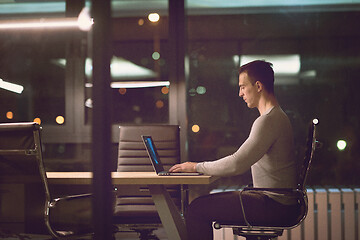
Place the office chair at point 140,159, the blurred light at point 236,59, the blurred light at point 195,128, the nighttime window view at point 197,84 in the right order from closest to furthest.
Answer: the office chair at point 140,159 < the nighttime window view at point 197,84 < the blurred light at point 195,128 < the blurred light at point 236,59

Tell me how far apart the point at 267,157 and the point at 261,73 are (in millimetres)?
496

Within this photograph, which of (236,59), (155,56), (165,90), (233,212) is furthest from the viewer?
(236,59)

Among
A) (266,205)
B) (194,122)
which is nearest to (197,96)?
(194,122)

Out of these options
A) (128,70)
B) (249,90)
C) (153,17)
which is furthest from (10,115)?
(249,90)

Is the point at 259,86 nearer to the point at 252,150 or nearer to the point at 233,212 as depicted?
the point at 252,150

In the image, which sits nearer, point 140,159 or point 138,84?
point 140,159

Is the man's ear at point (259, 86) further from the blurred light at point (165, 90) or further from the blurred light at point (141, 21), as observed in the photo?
the blurred light at point (141, 21)

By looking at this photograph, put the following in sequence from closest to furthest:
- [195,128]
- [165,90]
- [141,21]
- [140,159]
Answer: [140,159], [165,90], [195,128], [141,21]

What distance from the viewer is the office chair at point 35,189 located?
98.0 inches

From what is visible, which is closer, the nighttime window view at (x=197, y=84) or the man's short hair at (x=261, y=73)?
the man's short hair at (x=261, y=73)

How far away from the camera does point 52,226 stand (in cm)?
264

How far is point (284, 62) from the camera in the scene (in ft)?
17.0

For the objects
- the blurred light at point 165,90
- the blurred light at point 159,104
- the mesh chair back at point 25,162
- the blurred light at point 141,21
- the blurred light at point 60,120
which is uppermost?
the blurred light at point 141,21

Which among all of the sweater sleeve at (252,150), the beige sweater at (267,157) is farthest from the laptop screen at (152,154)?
the sweater sleeve at (252,150)
